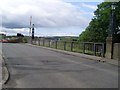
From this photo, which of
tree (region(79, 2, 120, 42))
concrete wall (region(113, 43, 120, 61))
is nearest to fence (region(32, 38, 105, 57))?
concrete wall (region(113, 43, 120, 61))

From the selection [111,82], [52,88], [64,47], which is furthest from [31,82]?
[64,47]

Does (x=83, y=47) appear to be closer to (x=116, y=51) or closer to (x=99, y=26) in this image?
(x=116, y=51)

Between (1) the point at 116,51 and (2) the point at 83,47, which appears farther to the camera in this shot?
(2) the point at 83,47

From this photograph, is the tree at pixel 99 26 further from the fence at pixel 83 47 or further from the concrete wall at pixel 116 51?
the concrete wall at pixel 116 51

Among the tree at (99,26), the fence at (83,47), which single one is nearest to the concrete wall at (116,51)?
the fence at (83,47)

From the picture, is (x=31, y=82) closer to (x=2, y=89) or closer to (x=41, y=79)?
(x=41, y=79)

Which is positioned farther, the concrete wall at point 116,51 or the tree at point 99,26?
the tree at point 99,26

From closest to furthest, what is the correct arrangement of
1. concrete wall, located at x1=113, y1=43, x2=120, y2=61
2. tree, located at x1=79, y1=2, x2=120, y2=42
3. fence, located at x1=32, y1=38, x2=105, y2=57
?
concrete wall, located at x1=113, y1=43, x2=120, y2=61
fence, located at x1=32, y1=38, x2=105, y2=57
tree, located at x1=79, y1=2, x2=120, y2=42

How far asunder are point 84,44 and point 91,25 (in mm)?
32822

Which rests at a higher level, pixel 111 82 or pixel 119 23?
pixel 119 23

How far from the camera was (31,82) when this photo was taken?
1396cm

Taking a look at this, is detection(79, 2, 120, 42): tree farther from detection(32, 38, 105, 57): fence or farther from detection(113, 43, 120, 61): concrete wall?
detection(113, 43, 120, 61): concrete wall

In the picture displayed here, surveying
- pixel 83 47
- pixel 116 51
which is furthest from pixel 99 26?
pixel 116 51

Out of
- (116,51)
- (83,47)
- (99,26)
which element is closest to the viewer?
(116,51)
